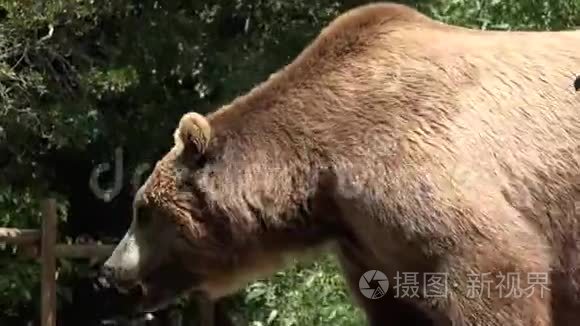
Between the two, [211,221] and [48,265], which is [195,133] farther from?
[48,265]

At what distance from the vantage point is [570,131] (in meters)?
4.82

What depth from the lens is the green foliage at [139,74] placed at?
786 centimetres

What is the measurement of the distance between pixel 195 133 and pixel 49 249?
3.02 meters

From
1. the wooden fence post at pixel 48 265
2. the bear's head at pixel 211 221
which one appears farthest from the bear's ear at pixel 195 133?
the wooden fence post at pixel 48 265

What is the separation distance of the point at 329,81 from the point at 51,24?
13.2 feet

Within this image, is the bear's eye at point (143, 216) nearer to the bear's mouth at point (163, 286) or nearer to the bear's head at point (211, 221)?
the bear's head at point (211, 221)

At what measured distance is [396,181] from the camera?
4590 millimetres

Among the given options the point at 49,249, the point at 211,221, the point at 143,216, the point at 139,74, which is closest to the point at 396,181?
the point at 211,221

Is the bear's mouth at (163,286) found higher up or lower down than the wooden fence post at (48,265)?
higher up

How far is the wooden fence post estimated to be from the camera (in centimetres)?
783

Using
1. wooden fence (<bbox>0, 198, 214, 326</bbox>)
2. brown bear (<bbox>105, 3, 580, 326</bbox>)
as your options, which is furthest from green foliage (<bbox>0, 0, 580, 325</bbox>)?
brown bear (<bbox>105, 3, 580, 326</bbox>)

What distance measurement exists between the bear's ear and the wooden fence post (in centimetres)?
285

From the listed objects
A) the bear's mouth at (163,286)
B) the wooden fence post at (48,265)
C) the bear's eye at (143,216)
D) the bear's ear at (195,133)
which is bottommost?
the wooden fence post at (48,265)

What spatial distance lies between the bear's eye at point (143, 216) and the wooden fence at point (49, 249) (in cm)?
245
